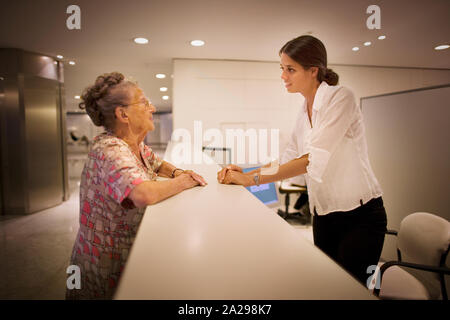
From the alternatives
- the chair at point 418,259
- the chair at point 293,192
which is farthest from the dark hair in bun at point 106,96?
the chair at point 293,192

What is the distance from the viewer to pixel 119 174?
97 cm

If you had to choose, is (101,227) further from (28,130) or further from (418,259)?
(28,130)

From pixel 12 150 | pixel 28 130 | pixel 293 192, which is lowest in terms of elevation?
pixel 293 192

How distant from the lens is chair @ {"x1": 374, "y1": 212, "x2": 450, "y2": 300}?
1.38 metres

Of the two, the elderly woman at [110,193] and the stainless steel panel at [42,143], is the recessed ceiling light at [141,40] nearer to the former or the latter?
the stainless steel panel at [42,143]

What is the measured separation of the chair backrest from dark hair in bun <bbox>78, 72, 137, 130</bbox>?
71.8 inches

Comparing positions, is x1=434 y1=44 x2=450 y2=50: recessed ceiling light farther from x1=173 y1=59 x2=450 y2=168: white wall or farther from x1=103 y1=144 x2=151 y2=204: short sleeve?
x1=103 y1=144 x2=151 y2=204: short sleeve

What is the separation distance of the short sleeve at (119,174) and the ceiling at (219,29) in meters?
2.20

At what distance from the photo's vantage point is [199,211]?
91 cm

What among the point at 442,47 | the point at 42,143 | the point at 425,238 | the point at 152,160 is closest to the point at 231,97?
the point at 442,47

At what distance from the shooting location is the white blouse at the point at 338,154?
1.15 meters

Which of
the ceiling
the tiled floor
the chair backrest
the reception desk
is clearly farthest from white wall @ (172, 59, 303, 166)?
the reception desk

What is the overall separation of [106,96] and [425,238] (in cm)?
193
